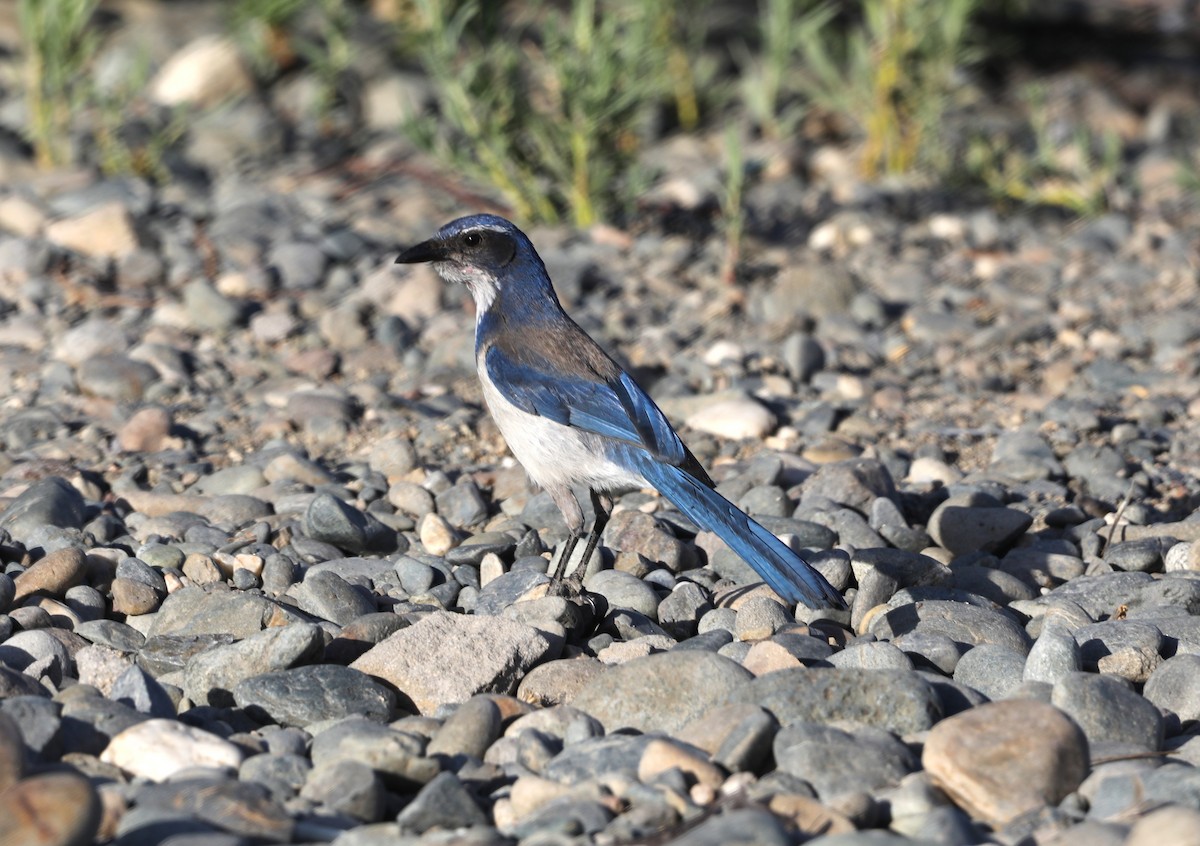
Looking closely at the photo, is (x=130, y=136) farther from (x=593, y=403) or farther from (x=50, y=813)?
(x=50, y=813)

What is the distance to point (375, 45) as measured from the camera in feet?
32.0

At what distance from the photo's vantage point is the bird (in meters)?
4.56

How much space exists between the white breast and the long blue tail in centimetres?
24

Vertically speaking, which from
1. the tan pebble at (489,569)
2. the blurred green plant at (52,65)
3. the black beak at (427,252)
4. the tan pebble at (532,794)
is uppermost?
the blurred green plant at (52,65)

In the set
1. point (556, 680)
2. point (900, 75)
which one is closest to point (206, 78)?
point (900, 75)

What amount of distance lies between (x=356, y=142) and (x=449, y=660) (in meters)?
5.53

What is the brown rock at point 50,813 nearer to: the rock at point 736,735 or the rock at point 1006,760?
the rock at point 736,735

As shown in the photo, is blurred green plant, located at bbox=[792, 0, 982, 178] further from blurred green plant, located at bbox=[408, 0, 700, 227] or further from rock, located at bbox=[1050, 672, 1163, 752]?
rock, located at bbox=[1050, 672, 1163, 752]

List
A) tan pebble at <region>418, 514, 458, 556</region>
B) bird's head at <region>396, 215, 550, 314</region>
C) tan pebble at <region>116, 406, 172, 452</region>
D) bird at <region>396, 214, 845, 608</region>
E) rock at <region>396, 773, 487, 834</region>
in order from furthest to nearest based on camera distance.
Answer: tan pebble at <region>116, 406, 172, 452</region> < bird's head at <region>396, 215, 550, 314</region> < tan pebble at <region>418, 514, 458, 556</region> < bird at <region>396, 214, 845, 608</region> < rock at <region>396, 773, 487, 834</region>

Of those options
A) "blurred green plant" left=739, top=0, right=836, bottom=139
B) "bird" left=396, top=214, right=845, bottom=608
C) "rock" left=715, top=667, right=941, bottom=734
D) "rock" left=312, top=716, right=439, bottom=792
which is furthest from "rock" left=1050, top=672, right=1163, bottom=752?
"blurred green plant" left=739, top=0, right=836, bottom=139

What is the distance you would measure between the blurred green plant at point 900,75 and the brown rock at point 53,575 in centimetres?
540

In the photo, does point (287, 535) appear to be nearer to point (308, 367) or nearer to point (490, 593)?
point (490, 593)

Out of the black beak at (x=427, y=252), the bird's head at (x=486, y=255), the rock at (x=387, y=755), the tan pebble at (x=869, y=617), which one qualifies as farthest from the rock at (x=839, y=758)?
the black beak at (x=427, y=252)

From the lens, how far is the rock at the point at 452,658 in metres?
3.96
